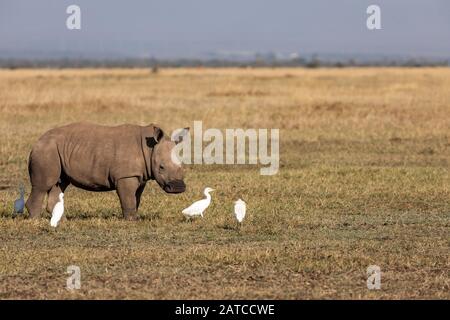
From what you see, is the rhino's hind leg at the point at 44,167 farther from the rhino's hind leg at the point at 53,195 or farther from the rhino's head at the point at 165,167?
the rhino's head at the point at 165,167

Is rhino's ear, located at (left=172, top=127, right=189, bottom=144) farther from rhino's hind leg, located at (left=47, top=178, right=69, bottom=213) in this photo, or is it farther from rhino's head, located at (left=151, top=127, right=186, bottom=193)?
rhino's hind leg, located at (left=47, top=178, right=69, bottom=213)

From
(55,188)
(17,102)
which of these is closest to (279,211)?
(55,188)

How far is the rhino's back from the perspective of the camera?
39.4 ft

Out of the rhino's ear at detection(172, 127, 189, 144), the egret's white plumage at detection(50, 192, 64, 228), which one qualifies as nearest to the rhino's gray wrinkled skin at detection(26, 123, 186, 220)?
the rhino's ear at detection(172, 127, 189, 144)

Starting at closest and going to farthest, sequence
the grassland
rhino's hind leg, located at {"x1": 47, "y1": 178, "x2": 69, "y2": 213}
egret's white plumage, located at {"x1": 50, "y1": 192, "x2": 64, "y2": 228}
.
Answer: the grassland → egret's white plumage, located at {"x1": 50, "y1": 192, "x2": 64, "y2": 228} → rhino's hind leg, located at {"x1": 47, "y1": 178, "x2": 69, "y2": 213}

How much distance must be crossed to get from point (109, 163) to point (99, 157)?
0.14m

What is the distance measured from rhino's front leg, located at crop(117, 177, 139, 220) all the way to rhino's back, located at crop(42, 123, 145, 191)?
0.08 m

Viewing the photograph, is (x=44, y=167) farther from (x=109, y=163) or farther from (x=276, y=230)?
(x=276, y=230)

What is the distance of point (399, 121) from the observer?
25109 mm

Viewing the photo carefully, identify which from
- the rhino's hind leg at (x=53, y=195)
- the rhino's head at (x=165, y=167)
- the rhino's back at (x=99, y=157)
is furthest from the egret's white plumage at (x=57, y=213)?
the rhino's head at (x=165, y=167)

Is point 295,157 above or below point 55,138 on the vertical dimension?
below

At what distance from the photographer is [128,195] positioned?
471 inches
